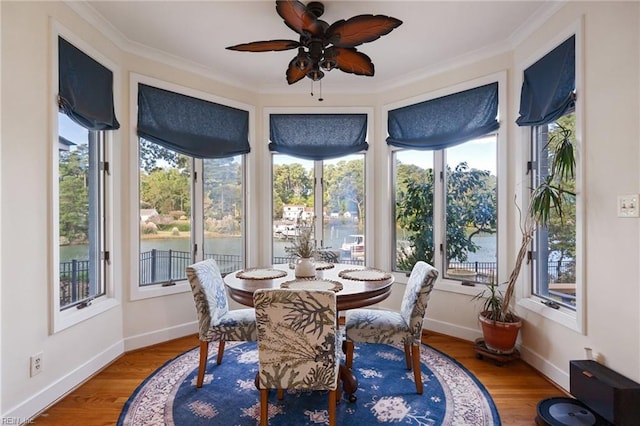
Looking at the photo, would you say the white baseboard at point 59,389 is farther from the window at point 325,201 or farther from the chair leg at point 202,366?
the window at point 325,201

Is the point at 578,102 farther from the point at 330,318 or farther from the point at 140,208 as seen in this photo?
the point at 140,208

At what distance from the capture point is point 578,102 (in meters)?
2.19

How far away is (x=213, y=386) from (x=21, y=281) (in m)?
1.37

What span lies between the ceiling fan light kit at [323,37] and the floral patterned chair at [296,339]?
1.53m

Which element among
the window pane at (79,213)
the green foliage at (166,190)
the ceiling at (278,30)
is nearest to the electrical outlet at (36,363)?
the window pane at (79,213)

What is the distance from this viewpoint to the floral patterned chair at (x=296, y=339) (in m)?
1.67

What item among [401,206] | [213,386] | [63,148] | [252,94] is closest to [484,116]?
[401,206]

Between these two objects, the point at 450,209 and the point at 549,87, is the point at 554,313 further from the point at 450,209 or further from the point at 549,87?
the point at 549,87

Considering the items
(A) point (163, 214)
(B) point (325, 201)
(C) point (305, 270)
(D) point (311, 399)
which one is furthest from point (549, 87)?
(A) point (163, 214)

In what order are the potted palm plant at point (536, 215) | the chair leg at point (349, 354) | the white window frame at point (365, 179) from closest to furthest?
the potted palm plant at point (536, 215)
the chair leg at point (349, 354)
the white window frame at point (365, 179)

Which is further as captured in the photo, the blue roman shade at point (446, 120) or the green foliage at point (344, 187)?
the green foliage at point (344, 187)

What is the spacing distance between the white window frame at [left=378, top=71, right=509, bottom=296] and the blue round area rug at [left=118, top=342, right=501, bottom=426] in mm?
913

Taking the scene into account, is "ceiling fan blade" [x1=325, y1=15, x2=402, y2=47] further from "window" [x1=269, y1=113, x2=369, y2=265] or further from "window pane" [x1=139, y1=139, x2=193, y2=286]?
"window pane" [x1=139, y1=139, x2=193, y2=286]

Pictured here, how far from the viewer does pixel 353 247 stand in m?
3.99
